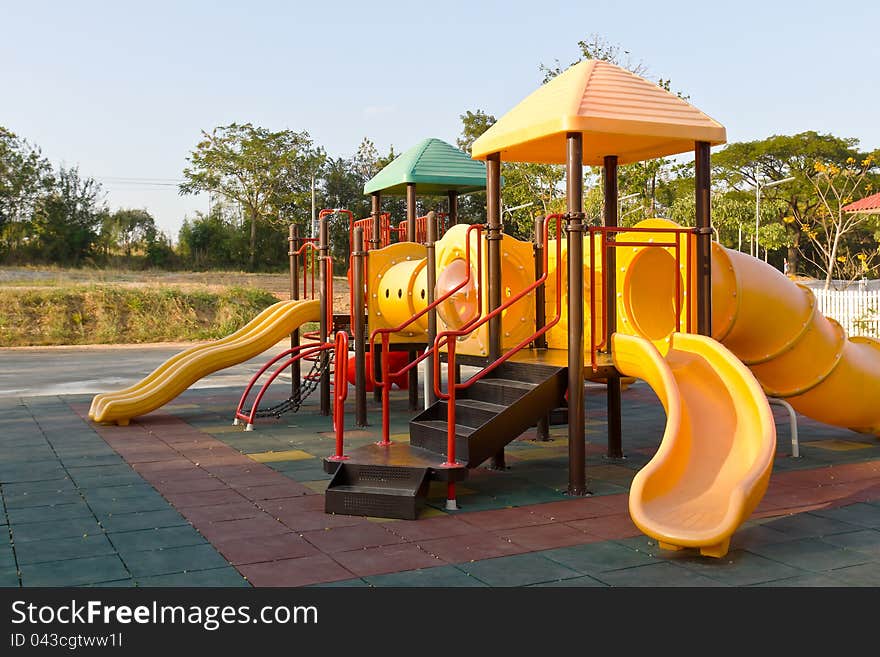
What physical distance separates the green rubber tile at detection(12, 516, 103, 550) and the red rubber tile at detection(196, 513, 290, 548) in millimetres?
779

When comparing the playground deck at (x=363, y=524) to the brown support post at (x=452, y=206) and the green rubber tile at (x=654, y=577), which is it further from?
the brown support post at (x=452, y=206)

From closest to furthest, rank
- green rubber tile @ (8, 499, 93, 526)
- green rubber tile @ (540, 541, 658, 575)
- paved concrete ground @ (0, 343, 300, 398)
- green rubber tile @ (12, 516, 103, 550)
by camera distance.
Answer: green rubber tile @ (540, 541, 658, 575), green rubber tile @ (12, 516, 103, 550), green rubber tile @ (8, 499, 93, 526), paved concrete ground @ (0, 343, 300, 398)

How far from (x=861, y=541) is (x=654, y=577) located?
1.76 m

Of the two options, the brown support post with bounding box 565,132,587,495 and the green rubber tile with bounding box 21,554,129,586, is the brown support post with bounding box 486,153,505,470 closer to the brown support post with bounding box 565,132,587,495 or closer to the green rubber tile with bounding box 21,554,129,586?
the brown support post with bounding box 565,132,587,495

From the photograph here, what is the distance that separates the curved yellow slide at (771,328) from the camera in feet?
29.1

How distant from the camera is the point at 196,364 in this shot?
12.3m

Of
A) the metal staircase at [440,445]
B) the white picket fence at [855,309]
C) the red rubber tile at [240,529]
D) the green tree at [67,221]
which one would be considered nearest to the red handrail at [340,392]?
the metal staircase at [440,445]

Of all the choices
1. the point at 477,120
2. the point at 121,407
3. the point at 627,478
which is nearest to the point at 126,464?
the point at 121,407

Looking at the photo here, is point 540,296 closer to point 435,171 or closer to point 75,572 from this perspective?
point 435,171

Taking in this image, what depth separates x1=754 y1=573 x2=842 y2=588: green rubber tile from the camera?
511cm

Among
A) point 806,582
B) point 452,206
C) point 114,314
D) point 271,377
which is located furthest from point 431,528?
point 114,314

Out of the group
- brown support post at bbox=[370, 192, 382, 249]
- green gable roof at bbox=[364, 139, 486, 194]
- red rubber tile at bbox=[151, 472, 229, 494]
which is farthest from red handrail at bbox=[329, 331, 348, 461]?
green gable roof at bbox=[364, 139, 486, 194]
